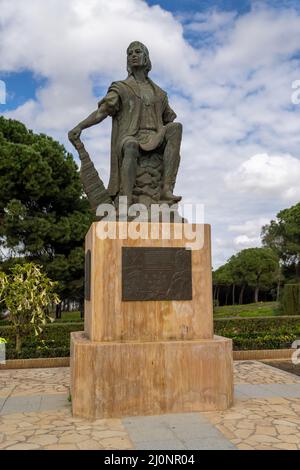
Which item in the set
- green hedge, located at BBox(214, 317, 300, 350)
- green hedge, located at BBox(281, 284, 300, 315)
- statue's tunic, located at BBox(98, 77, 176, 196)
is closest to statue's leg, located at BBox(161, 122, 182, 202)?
statue's tunic, located at BBox(98, 77, 176, 196)

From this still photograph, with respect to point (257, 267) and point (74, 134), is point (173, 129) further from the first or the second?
point (257, 267)

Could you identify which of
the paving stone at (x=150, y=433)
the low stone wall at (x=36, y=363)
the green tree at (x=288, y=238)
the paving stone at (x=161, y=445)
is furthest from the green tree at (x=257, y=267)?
the paving stone at (x=161, y=445)

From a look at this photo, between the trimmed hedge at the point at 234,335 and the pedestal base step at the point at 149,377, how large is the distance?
16.2 ft

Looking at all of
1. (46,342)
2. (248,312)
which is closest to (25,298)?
(46,342)

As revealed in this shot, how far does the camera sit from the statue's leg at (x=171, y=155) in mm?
6109

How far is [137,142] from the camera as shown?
5.95 meters

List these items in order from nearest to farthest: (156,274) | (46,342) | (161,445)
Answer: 1. (161,445)
2. (156,274)
3. (46,342)

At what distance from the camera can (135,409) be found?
492 cm

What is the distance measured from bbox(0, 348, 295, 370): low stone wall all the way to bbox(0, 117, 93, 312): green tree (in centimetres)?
799

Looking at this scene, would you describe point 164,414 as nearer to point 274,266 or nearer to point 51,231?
point 51,231

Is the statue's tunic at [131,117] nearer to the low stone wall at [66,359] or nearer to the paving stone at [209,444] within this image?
the paving stone at [209,444]

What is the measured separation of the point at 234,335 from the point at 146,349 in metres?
7.09
